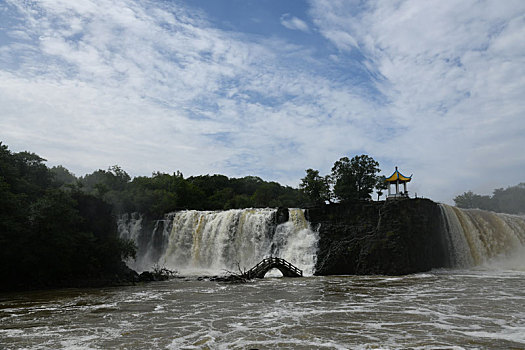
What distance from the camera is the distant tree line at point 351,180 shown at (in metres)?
57.3

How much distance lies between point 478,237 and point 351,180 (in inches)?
945

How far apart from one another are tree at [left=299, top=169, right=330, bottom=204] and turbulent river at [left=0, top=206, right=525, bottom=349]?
842 inches

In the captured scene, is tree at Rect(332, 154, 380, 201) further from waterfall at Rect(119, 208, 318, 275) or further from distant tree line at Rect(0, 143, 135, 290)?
distant tree line at Rect(0, 143, 135, 290)

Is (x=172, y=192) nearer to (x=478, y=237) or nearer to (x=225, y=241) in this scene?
(x=225, y=241)

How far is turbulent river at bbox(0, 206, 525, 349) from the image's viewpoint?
11.4 m

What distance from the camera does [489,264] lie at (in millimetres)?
34469

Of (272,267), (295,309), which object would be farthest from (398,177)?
(295,309)

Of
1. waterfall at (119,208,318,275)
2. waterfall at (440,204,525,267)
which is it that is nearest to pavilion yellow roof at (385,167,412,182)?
waterfall at (440,204,525,267)

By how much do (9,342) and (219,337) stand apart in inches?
232

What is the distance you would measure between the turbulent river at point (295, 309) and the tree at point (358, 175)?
22.5 m

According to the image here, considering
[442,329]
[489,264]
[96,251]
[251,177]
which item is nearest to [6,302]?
[96,251]

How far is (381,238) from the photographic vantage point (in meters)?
31.6

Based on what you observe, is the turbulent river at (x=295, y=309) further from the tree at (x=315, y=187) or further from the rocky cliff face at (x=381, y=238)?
the tree at (x=315, y=187)

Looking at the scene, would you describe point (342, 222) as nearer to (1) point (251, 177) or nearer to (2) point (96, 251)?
(2) point (96, 251)
